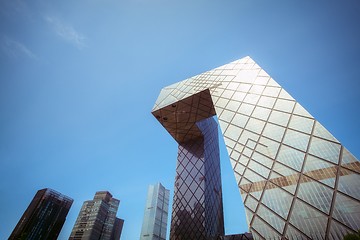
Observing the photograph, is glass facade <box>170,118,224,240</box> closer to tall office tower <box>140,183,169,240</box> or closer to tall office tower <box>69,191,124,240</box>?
tall office tower <box>140,183,169,240</box>

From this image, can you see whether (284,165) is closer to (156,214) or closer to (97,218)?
(156,214)

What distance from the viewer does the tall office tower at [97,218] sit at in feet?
210

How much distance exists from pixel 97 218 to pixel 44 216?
17.2 metres

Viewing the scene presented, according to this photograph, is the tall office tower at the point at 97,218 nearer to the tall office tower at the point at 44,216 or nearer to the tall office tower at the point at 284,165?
the tall office tower at the point at 44,216

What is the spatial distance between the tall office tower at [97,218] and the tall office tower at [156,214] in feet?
73.1

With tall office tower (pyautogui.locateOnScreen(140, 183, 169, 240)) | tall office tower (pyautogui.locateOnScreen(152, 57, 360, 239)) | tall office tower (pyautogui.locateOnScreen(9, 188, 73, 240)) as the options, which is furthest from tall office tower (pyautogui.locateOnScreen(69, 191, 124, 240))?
tall office tower (pyautogui.locateOnScreen(152, 57, 360, 239))

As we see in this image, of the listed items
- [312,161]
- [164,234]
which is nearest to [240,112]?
[312,161]

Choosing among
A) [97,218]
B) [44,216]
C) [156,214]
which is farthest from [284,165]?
[44,216]

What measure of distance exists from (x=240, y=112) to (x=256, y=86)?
3179mm

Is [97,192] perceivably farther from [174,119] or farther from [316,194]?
[316,194]

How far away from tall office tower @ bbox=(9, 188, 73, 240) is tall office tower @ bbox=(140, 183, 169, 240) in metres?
33.6

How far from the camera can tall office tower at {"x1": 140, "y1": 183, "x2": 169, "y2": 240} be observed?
52281 millimetres

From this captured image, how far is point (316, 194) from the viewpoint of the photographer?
26.7 ft

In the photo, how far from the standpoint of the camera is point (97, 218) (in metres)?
66.3
